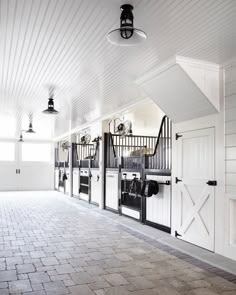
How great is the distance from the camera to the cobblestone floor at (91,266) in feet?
9.82

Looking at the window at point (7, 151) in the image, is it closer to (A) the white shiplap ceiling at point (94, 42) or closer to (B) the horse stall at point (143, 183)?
(B) the horse stall at point (143, 183)

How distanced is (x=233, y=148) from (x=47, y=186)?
1222 centimetres

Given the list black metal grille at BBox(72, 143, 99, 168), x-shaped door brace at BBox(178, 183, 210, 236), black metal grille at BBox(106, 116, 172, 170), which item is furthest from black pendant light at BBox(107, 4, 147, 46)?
black metal grille at BBox(72, 143, 99, 168)

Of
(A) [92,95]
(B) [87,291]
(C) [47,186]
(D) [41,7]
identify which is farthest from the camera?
(C) [47,186]

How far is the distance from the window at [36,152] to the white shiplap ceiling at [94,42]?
29.9 ft

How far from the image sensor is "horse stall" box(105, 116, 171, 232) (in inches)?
220

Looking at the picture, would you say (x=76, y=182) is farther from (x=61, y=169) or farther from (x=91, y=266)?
(x=91, y=266)

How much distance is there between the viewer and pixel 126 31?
2.59 m

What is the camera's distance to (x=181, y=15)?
9.20 ft

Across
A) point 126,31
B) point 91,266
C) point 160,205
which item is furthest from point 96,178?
point 126,31

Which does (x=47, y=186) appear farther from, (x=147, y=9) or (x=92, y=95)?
(x=147, y=9)

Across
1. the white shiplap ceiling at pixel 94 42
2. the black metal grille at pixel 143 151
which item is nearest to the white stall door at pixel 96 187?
the black metal grille at pixel 143 151

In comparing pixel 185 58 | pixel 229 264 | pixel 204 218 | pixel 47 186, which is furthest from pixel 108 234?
pixel 47 186

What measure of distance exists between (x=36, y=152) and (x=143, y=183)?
10000mm
